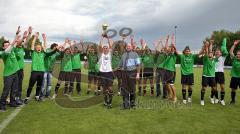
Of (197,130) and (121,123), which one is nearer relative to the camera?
(197,130)

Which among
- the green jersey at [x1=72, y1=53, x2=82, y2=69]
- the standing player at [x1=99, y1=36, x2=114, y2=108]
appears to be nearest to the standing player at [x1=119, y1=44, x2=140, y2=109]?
the standing player at [x1=99, y1=36, x2=114, y2=108]

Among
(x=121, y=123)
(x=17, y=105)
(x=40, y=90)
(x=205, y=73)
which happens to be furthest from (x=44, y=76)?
(x=205, y=73)

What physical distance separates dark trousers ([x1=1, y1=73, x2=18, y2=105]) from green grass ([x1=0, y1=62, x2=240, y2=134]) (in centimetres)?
54

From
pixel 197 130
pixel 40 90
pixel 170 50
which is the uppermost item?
pixel 170 50

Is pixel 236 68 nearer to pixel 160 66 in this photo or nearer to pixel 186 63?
pixel 186 63

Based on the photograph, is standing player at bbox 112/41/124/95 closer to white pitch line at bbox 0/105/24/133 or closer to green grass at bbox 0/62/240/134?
green grass at bbox 0/62/240/134

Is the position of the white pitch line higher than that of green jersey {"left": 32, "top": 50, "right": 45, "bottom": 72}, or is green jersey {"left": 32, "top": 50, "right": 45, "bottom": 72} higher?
green jersey {"left": 32, "top": 50, "right": 45, "bottom": 72}

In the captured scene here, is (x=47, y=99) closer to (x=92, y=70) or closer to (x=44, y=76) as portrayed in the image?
(x=44, y=76)

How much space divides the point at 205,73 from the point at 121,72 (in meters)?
3.50

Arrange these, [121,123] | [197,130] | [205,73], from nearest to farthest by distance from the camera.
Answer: [197,130] → [121,123] → [205,73]

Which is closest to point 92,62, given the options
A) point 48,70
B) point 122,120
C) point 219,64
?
point 48,70

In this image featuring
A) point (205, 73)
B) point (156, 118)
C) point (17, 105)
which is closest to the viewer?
point (156, 118)

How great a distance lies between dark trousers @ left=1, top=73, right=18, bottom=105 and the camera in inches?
406

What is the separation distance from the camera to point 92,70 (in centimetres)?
1531
